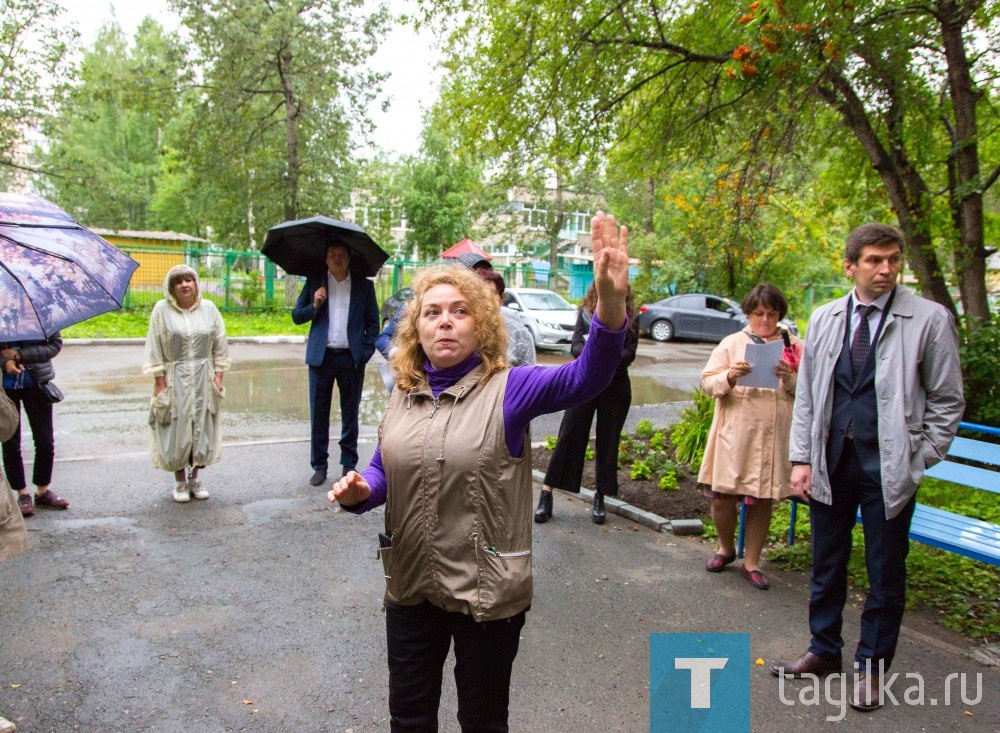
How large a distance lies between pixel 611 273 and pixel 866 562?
7.17 ft

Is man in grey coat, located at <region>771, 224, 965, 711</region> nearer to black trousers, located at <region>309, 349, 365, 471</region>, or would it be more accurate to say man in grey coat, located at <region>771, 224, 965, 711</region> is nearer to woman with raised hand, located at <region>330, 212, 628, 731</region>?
woman with raised hand, located at <region>330, 212, 628, 731</region>

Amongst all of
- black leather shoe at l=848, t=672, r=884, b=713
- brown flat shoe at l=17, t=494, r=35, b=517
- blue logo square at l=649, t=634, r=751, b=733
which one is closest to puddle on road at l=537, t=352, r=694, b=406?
brown flat shoe at l=17, t=494, r=35, b=517

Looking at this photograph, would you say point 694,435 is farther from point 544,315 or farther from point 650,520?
point 544,315

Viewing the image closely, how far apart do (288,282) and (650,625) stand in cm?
2064

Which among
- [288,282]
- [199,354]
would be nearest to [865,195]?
[199,354]

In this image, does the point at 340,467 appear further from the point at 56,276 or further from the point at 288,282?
the point at 288,282

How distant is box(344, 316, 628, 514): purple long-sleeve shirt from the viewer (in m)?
2.08

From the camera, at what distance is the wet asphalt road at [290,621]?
3164 mm

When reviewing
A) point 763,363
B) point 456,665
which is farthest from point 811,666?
point 456,665

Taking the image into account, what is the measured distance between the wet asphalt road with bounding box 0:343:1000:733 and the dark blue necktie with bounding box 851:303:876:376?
1549mm

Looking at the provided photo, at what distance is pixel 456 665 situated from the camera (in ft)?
7.63

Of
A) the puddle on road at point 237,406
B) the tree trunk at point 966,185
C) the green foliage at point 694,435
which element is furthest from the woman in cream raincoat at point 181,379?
the tree trunk at point 966,185

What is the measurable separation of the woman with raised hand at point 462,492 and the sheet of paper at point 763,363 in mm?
2420

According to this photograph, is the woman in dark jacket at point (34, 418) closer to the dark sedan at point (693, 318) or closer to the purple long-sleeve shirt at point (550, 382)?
the purple long-sleeve shirt at point (550, 382)
